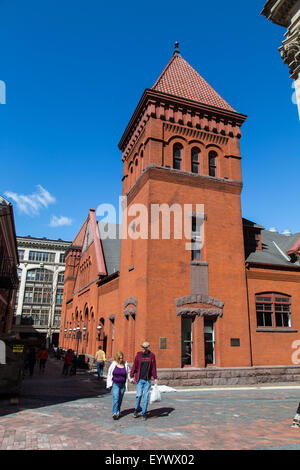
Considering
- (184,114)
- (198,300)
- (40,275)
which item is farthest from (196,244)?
(40,275)

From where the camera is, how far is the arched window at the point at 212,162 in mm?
20891

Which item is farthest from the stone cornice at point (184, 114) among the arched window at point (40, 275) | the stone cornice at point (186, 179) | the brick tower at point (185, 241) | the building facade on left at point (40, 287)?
the arched window at point (40, 275)

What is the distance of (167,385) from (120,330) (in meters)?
5.84

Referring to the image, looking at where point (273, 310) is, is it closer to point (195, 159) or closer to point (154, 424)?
point (195, 159)

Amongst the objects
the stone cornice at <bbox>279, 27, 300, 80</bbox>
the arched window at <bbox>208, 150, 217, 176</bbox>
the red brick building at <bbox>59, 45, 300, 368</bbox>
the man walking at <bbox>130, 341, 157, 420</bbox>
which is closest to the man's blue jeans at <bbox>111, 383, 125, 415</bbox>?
the man walking at <bbox>130, 341, 157, 420</bbox>

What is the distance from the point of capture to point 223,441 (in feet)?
21.8

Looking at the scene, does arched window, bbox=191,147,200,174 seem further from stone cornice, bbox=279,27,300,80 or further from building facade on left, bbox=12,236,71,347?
building facade on left, bbox=12,236,71,347

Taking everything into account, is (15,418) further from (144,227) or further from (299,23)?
(299,23)

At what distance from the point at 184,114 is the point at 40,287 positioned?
199ft

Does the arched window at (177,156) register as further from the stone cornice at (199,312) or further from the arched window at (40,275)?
the arched window at (40,275)

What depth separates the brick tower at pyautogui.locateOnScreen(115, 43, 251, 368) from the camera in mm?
16969

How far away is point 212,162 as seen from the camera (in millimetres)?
21109

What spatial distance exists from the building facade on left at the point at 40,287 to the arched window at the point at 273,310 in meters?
54.2
